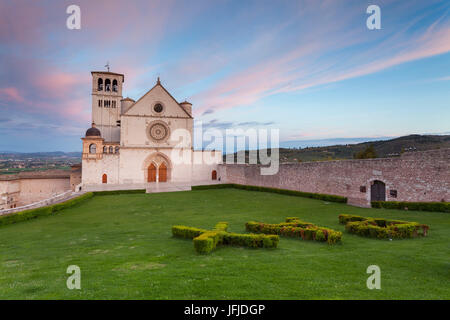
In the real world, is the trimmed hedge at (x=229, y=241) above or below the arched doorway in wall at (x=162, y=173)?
below

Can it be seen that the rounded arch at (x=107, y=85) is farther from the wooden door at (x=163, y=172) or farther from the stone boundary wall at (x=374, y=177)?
the stone boundary wall at (x=374, y=177)

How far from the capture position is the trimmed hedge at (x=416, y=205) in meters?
13.5

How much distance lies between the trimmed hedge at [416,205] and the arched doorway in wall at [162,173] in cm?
2784

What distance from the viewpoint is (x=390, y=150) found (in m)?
56.1

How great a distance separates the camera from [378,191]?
17875 mm

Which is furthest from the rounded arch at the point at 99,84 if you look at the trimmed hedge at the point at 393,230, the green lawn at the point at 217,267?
the trimmed hedge at the point at 393,230

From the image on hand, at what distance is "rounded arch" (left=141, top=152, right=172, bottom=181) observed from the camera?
3597 centimetres

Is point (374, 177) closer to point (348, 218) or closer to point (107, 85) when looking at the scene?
point (348, 218)

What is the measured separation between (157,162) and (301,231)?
1198 inches

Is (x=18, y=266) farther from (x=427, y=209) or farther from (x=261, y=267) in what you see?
(x=427, y=209)

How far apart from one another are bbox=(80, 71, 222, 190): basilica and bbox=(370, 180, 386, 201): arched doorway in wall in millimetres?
23323

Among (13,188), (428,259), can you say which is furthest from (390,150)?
(13,188)

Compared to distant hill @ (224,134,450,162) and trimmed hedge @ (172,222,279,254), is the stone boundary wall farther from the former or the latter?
distant hill @ (224,134,450,162)
